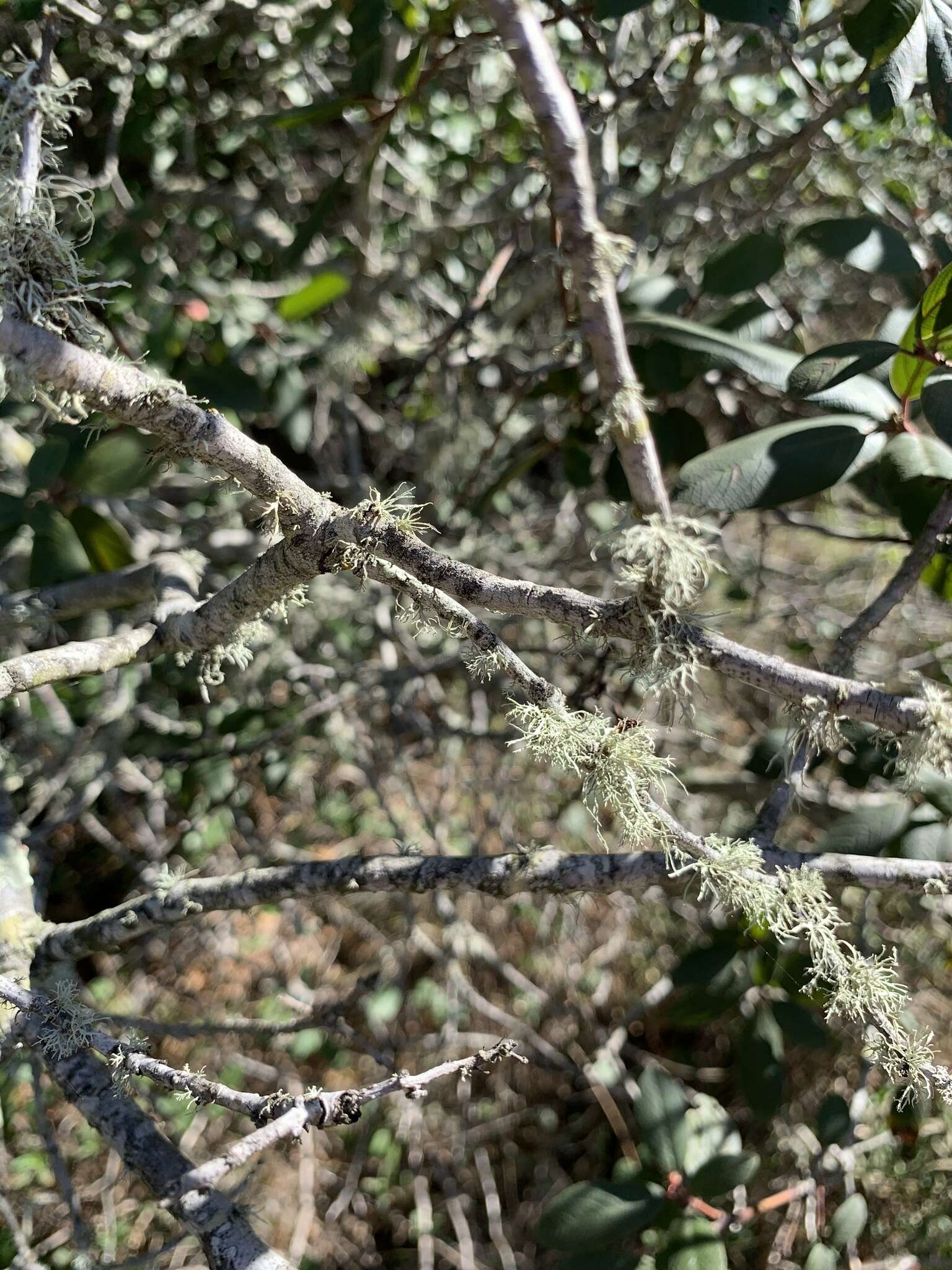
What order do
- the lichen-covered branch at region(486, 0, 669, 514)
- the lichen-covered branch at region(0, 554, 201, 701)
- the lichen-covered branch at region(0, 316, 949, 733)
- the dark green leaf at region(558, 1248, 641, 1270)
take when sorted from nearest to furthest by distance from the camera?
the lichen-covered branch at region(0, 316, 949, 733), the lichen-covered branch at region(0, 554, 201, 701), the lichen-covered branch at region(486, 0, 669, 514), the dark green leaf at region(558, 1248, 641, 1270)

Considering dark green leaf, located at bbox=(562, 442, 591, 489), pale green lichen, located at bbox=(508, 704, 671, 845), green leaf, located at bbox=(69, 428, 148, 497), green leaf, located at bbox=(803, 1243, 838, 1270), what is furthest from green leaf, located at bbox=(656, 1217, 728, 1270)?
green leaf, located at bbox=(69, 428, 148, 497)

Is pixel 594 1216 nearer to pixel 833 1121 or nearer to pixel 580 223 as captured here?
pixel 833 1121

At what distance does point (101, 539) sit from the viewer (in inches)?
57.7

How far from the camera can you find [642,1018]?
2170mm

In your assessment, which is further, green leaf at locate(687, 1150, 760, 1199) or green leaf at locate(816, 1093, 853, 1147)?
green leaf at locate(816, 1093, 853, 1147)

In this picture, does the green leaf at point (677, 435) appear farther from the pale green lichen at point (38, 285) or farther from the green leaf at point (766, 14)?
the pale green lichen at point (38, 285)

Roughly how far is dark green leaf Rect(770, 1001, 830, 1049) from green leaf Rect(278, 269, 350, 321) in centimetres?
150

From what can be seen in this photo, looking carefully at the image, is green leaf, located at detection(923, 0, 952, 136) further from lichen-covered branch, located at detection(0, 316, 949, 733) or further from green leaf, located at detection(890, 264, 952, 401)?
lichen-covered branch, located at detection(0, 316, 949, 733)

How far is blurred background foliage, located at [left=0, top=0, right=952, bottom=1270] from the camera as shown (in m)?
1.48

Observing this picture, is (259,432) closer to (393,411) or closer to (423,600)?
(393,411)

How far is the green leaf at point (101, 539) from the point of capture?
1463 millimetres

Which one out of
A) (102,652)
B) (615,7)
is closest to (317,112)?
(615,7)

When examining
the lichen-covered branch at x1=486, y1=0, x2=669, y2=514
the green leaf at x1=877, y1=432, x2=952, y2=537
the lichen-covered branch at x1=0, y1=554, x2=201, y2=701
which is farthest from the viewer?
the green leaf at x1=877, y1=432, x2=952, y2=537

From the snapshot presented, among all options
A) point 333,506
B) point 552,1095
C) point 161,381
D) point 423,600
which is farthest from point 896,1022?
point 552,1095
